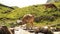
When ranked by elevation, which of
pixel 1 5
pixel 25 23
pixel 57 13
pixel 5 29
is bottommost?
pixel 5 29

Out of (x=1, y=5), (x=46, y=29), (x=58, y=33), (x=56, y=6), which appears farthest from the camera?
(x=1, y=5)

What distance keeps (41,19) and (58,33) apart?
27.6ft

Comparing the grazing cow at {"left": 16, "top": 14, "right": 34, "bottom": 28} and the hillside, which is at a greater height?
the hillside

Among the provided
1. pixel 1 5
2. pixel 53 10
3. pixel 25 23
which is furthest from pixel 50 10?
pixel 1 5

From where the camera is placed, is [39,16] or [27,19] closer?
[27,19]

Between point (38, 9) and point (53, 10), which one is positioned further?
point (38, 9)

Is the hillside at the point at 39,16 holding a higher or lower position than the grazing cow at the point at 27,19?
higher

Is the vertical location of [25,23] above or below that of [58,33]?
above

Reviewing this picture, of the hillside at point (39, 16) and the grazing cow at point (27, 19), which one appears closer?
the grazing cow at point (27, 19)

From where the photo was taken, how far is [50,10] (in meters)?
29.2

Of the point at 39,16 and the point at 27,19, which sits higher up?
the point at 39,16

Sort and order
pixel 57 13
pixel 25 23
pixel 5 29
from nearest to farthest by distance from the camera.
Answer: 1. pixel 5 29
2. pixel 25 23
3. pixel 57 13

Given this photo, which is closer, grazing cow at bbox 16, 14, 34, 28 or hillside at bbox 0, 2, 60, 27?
grazing cow at bbox 16, 14, 34, 28

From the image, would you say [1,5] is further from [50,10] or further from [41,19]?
[41,19]
